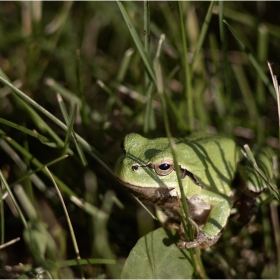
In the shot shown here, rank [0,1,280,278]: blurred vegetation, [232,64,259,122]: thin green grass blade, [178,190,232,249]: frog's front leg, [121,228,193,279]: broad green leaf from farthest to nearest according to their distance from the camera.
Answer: [232,64,259,122]: thin green grass blade, [0,1,280,278]: blurred vegetation, [178,190,232,249]: frog's front leg, [121,228,193,279]: broad green leaf

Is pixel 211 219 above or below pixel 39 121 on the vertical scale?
below

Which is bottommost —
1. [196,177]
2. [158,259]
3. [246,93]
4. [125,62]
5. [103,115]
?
[158,259]

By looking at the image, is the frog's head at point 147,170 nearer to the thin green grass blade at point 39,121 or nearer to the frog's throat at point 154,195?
the frog's throat at point 154,195

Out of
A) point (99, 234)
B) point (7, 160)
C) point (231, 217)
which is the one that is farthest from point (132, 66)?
point (99, 234)

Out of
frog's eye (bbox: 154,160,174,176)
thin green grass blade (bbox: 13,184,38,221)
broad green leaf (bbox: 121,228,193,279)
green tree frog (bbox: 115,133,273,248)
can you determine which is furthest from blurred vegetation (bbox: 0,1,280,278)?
frog's eye (bbox: 154,160,174,176)

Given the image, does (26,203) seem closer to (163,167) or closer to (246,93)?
(163,167)

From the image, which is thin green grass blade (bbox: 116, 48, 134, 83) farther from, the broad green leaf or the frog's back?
the broad green leaf

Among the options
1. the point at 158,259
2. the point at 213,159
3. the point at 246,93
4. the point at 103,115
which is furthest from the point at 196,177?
the point at 246,93
